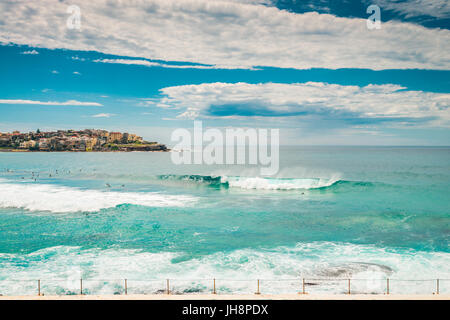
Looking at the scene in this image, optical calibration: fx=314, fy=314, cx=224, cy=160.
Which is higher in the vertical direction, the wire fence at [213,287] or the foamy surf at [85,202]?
the wire fence at [213,287]

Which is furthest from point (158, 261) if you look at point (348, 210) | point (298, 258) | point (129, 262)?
point (348, 210)

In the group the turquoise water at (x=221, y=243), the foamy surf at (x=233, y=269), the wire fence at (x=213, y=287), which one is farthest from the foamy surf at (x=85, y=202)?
the wire fence at (x=213, y=287)

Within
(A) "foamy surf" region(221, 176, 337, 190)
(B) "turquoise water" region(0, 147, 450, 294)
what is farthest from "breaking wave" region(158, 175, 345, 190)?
(B) "turquoise water" region(0, 147, 450, 294)

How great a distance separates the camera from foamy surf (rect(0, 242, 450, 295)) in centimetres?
912

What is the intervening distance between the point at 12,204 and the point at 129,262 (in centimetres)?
1774

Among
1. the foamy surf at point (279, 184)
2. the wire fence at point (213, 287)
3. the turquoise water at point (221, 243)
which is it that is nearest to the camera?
the wire fence at point (213, 287)

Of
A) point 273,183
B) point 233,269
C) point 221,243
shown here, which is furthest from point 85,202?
point 273,183

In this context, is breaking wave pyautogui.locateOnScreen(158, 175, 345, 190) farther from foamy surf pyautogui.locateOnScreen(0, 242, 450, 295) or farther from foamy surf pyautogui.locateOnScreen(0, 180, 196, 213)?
foamy surf pyautogui.locateOnScreen(0, 242, 450, 295)

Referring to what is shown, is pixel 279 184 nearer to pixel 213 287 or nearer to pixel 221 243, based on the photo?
pixel 221 243

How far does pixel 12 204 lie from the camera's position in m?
24.1

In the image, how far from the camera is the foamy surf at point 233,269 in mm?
9117

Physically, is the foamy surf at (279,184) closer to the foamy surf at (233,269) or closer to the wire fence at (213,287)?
the foamy surf at (233,269)

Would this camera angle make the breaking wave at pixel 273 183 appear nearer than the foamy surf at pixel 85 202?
No
